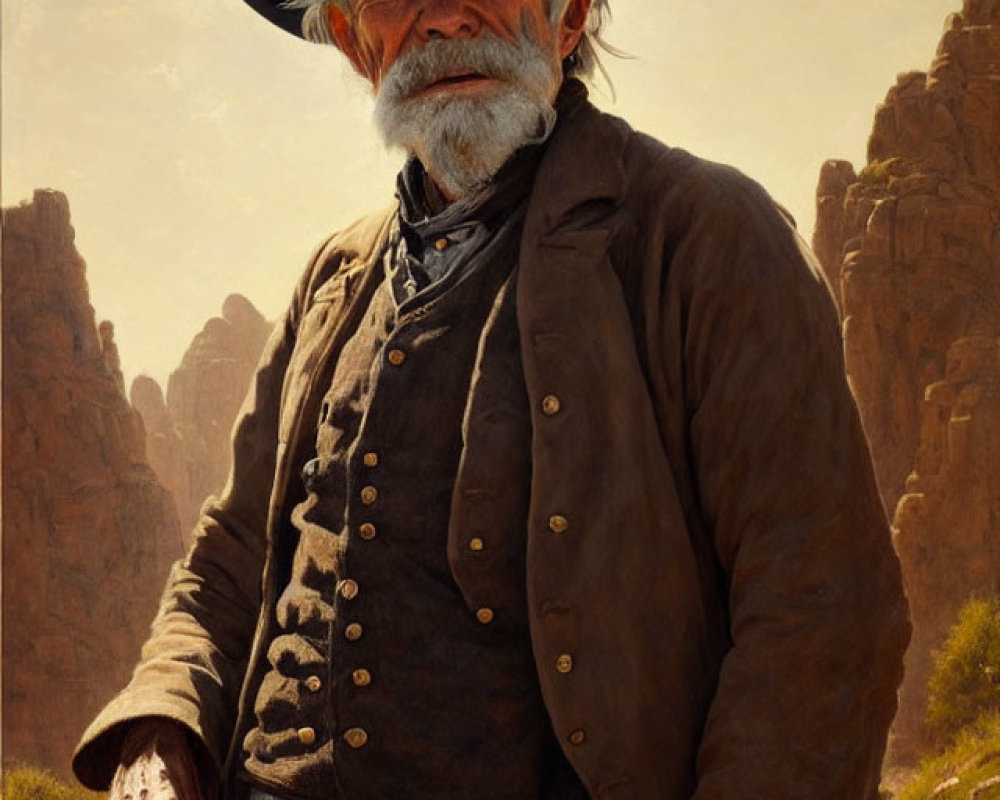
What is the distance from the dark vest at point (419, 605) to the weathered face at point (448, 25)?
0.27m

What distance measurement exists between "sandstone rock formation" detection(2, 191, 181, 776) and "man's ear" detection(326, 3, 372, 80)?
2286cm

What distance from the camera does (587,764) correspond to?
171cm

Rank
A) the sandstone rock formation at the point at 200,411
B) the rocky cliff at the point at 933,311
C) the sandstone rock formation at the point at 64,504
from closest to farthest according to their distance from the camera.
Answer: the rocky cliff at the point at 933,311
the sandstone rock formation at the point at 64,504
the sandstone rock formation at the point at 200,411

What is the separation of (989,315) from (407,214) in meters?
17.3

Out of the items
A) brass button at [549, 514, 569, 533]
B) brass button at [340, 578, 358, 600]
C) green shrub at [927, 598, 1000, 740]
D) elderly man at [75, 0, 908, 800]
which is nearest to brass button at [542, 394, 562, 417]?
elderly man at [75, 0, 908, 800]

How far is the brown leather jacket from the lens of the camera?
168 centimetres

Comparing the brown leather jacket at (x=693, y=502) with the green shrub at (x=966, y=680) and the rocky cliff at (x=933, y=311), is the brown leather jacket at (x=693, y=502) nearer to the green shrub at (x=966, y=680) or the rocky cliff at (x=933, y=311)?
the green shrub at (x=966, y=680)

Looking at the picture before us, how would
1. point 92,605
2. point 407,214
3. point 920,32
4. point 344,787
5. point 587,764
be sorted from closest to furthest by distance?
1. point 587,764
2. point 344,787
3. point 407,214
4. point 920,32
5. point 92,605

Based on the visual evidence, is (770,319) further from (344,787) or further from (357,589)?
(344,787)

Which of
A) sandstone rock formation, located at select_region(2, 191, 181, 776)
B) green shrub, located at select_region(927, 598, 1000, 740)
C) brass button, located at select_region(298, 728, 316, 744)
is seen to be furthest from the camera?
sandstone rock formation, located at select_region(2, 191, 181, 776)

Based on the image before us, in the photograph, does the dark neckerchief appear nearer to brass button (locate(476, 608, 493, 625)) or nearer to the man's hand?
brass button (locate(476, 608, 493, 625))

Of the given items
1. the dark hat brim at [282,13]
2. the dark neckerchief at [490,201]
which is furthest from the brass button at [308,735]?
the dark hat brim at [282,13]

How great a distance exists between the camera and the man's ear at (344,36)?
2188 mm

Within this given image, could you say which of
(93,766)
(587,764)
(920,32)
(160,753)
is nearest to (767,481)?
(587,764)
